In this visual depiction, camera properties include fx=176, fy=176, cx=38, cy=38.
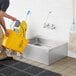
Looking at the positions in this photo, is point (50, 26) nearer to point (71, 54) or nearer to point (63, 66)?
point (71, 54)

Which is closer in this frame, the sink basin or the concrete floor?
the concrete floor

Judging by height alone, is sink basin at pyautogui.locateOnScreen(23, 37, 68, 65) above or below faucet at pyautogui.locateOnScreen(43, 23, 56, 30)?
below

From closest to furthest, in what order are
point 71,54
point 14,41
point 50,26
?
point 14,41
point 71,54
point 50,26

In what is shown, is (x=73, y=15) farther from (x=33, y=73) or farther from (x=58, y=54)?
(x=33, y=73)

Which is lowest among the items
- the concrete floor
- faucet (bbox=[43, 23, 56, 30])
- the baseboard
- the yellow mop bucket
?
the concrete floor

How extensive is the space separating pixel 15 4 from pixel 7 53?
870 millimetres

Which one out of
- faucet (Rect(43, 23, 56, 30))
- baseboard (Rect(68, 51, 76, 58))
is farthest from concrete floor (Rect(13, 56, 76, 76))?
faucet (Rect(43, 23, 56, 30))

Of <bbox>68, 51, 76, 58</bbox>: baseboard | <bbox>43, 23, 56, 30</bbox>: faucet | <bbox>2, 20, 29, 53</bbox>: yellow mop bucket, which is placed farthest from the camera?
<bbox>43, 23, 56, 30</bbox>: faucet

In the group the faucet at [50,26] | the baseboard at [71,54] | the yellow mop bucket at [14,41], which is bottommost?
the baseboard at [71,54]

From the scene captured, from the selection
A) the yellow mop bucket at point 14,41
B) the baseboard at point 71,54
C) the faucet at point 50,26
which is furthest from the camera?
the faucet at point 50,26

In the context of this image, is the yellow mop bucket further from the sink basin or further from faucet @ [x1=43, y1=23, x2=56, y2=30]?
faucet @ [x1=43, y1=23, x2=56, y2=30]

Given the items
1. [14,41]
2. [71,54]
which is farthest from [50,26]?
[14,41]

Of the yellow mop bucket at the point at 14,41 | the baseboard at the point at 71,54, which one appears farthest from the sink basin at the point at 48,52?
the yellow mop bucket at the point at 14,41

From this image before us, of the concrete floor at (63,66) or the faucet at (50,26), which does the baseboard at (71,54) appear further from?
the faucet at (50,26)
